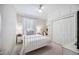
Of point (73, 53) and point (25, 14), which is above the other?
point (25, 14)

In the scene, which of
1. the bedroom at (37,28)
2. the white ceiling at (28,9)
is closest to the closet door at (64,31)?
the bedroom at (37,28)

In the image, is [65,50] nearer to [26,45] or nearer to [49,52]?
[49,52]

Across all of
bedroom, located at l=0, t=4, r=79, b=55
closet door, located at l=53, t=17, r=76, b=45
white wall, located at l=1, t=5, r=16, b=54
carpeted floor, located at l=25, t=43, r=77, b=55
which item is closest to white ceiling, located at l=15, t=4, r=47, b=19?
bedroom, located at l=0, t=4, r=79, b=55

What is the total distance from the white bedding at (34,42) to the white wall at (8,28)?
259 millimetres

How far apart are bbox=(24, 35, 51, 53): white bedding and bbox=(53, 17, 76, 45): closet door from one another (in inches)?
7.8

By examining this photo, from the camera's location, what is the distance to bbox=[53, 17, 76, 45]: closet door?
1458mm

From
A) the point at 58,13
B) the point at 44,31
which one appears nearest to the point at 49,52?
the point at 44,31

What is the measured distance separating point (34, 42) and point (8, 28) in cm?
57

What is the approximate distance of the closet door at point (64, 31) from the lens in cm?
146

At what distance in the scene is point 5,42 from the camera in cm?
148

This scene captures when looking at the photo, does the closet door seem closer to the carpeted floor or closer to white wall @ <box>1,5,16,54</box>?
the carpeted floor

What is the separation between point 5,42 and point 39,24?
0.74 meters

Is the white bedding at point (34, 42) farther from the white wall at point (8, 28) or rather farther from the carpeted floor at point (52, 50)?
the white wall at point (8, 28)

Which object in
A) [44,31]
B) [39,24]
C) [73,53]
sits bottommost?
[73,53]
